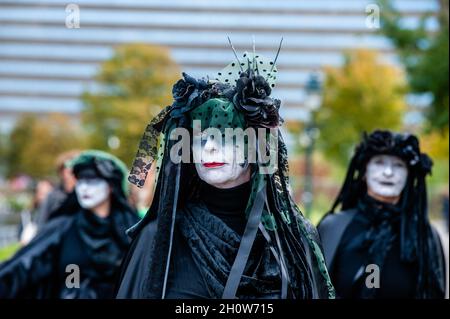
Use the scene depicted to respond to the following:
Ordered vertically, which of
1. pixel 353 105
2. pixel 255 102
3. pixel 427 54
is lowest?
pixel 255 102

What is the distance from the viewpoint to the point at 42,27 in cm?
6225

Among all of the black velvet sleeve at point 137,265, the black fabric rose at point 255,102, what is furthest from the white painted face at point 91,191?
the black fabric rose at point 255,102

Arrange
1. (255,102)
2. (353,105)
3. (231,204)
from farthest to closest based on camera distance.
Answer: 1. (353,105)
2. (231,204)
3. (255,102)

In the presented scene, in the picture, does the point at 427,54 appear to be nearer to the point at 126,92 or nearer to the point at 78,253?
the point at 78,253

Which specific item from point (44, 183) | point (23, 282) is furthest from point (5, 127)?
point (23, 282)

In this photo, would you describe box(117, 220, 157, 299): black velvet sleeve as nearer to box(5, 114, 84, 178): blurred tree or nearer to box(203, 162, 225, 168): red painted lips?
box(203, 162, 225, 168): red painted lips

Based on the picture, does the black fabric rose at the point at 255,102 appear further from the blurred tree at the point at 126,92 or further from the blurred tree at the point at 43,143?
the blurred tree at the point at 43,143

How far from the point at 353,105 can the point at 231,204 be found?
2433cm

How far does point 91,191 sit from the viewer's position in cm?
652

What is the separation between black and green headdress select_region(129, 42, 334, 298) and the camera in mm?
3328

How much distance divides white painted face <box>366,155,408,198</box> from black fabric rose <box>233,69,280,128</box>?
2.65 meters

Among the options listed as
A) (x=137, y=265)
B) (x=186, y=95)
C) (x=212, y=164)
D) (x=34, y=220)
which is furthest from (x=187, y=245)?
(x=34, y=220)
